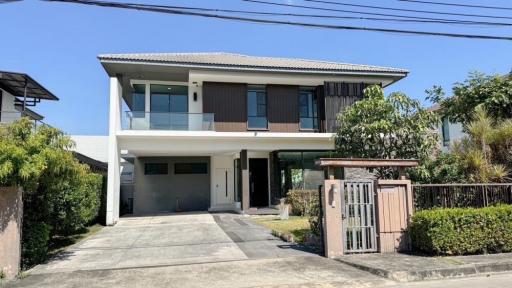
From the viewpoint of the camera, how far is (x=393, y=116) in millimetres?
13141

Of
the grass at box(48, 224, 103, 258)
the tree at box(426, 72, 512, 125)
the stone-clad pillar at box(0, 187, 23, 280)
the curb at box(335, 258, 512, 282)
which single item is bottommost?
the curb at box(335, 258, 512, 282)

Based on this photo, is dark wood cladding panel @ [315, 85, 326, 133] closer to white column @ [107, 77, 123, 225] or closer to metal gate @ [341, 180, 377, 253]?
white column @ [107, 77, 123, 225]

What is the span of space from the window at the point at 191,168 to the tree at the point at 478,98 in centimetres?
1350

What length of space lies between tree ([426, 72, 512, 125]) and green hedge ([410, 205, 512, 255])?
496 cm

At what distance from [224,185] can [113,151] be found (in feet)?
24.5

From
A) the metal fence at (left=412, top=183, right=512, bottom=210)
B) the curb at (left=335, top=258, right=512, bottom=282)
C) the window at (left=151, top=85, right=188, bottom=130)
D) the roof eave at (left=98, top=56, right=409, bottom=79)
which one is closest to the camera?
the curb at (left=335, top=258, right=512, bottom=282)

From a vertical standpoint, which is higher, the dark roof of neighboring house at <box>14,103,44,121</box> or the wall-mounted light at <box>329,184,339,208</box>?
the dark roof of neighboring house at <box>14,103,44,121</box>

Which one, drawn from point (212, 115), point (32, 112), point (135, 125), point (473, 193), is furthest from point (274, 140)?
point (32, 112)

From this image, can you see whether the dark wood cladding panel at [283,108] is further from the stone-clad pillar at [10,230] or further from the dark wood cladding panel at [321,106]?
the stone-clad pillar at [10,230]

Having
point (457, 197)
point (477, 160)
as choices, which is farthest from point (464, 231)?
point (477, 160)

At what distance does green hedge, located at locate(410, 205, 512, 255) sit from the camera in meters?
9.85

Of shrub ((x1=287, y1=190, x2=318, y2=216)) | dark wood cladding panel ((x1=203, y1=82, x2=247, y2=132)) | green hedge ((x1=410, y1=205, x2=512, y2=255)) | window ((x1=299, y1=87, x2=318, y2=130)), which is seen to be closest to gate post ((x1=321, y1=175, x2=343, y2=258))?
green hedge ((x1=410, y1=205, x2=512, y2=255))

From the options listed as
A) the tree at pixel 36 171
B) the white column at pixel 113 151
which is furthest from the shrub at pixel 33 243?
the white column at pixel 113 151

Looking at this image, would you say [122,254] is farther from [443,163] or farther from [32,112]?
[32,112]
